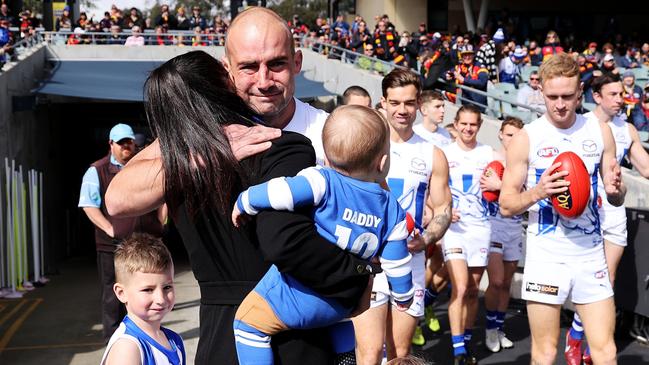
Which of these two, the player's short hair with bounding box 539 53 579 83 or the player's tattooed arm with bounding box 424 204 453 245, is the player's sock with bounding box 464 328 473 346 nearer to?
the player's tattooed arm with bounding box 424 204 453 245

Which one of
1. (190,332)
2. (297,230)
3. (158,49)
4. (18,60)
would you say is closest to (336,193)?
(297,230)

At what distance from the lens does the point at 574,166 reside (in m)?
5.77

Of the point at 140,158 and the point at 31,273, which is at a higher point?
the point at 140,158

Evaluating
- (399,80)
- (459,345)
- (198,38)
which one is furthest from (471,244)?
(198,38)

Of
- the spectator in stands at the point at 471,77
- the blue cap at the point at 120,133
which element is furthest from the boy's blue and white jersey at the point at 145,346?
the spectator in stands at the point at 471,77

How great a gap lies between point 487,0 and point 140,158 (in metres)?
30.7

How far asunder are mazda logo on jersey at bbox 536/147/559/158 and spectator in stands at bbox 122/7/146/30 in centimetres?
2244

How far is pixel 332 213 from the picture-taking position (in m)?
2.91

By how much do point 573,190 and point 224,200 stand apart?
3.55 meters

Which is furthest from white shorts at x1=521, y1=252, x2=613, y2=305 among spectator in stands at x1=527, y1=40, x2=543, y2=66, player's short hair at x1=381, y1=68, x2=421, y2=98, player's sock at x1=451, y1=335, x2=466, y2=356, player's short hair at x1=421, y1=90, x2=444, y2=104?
spectator in stands at x1=527, y1=40, x2=543, y2=66

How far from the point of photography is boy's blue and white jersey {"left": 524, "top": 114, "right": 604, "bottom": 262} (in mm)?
6020

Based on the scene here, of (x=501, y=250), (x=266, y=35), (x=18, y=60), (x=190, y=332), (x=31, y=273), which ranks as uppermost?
(x=266, y=35)

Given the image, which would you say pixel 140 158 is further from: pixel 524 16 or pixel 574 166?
pixel 524 16

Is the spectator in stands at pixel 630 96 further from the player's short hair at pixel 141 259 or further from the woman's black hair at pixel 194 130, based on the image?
the woman's black hair at pixel 194 130
